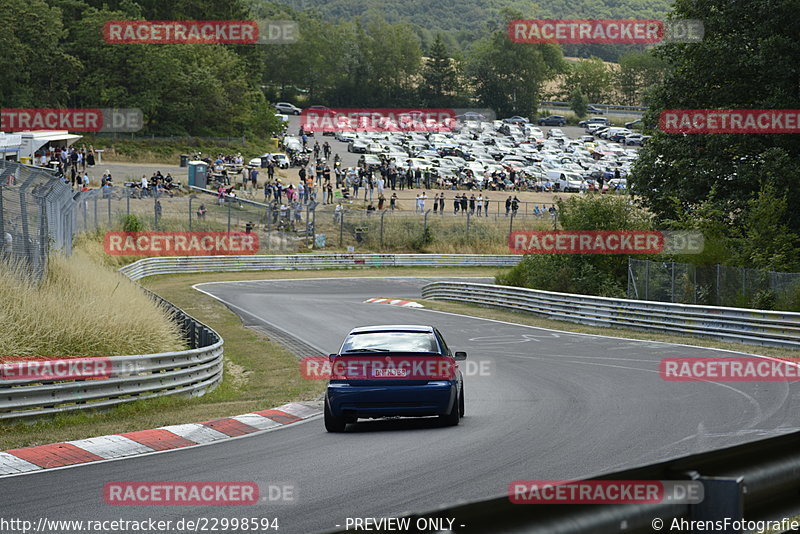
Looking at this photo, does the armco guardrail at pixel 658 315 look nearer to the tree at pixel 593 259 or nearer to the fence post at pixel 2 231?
the tree at pixel 593 259

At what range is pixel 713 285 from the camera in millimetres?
26922

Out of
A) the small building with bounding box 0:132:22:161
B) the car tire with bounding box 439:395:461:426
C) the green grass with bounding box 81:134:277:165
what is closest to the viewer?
the car tire with bounding box 439:395:461:426

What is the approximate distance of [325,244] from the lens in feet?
177

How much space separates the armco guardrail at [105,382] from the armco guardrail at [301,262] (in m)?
26.0

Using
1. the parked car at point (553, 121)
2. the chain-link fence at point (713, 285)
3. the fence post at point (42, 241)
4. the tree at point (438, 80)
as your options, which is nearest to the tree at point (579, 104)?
the parked car at point (553, 121)

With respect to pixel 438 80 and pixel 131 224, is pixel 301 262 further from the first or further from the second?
pixel 438 80

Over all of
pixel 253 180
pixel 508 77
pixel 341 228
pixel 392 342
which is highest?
pixel 508 77

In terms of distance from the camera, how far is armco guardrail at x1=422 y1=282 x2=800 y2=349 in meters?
22.6

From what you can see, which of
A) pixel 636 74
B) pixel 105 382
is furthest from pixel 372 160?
pixel 636 74

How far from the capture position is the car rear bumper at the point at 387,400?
11.9 meters

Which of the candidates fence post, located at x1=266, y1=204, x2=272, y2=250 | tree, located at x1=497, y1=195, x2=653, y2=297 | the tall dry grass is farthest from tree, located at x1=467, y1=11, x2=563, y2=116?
the tall dry grass

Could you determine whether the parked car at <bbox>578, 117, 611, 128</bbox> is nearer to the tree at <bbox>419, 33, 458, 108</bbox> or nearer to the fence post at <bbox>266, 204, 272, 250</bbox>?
the tree at <bbox>419, 33, 458, 108</bbox>

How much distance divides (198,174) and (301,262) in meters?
12.8

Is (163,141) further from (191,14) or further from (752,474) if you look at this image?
(752,474)
